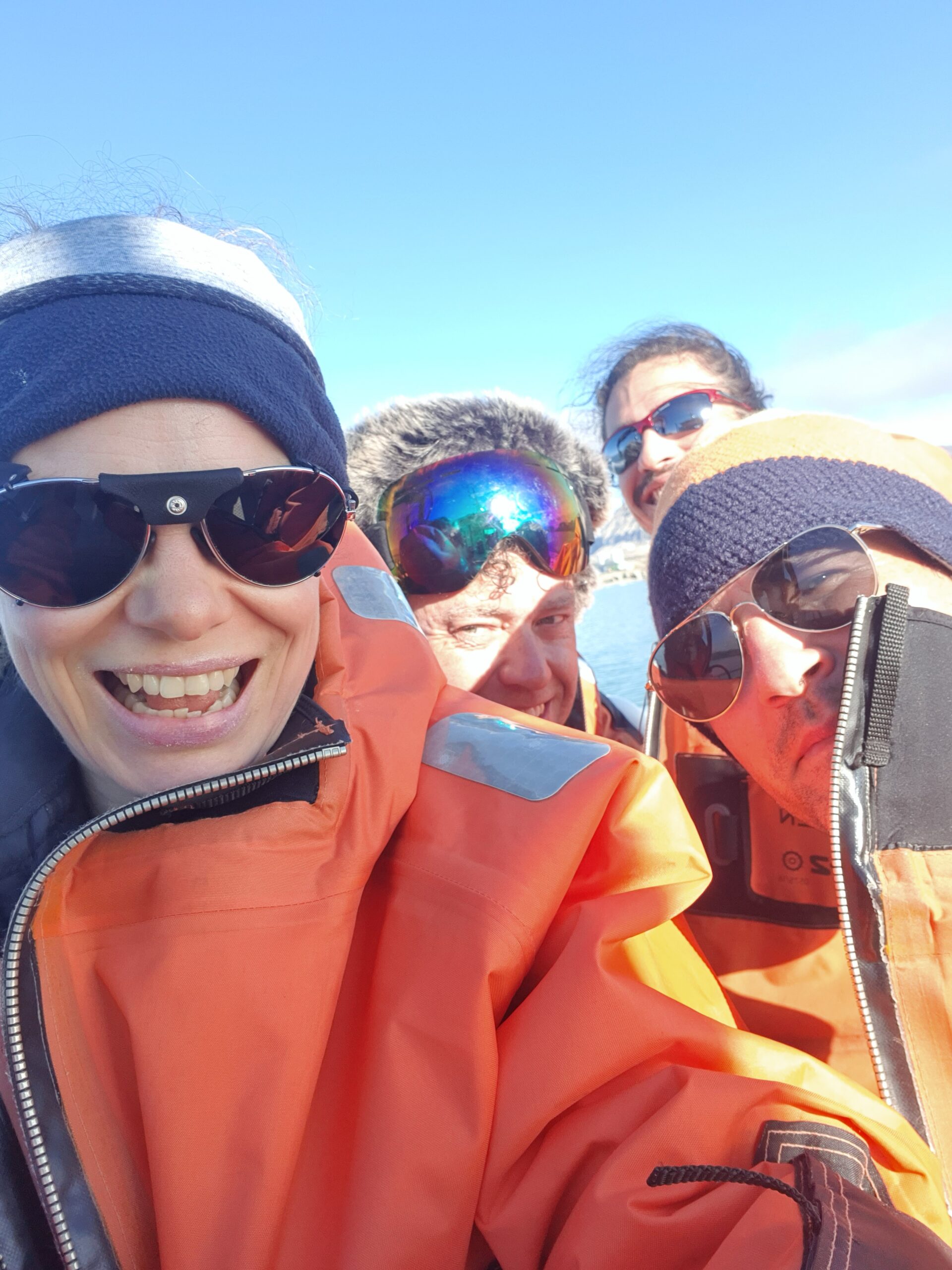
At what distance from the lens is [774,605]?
63.9 inches

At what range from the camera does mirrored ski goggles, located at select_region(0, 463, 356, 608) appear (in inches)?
50.9

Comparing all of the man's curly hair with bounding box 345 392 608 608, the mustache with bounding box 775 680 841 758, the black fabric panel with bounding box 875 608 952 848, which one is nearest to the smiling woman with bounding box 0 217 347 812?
the mustache with bounding box 775 680 841 758

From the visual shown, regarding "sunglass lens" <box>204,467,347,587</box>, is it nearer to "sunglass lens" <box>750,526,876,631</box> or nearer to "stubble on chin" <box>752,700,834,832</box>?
"sunglass lens" <box>750,526,876,631</box>

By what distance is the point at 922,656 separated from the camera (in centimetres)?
143

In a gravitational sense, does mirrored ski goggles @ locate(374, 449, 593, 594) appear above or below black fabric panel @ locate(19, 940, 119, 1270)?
above

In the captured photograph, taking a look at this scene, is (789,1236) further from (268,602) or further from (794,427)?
(794,427)

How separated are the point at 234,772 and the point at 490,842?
0.46m

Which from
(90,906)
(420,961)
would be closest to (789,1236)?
(420,961)

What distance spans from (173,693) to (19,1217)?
849 millimetres

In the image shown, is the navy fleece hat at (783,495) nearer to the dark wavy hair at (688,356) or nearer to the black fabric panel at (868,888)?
the black fabric panel at (868,888)

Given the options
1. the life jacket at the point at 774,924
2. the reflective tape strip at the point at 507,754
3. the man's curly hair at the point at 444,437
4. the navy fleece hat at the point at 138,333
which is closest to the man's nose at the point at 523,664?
the man's curly hair at the point at 444,437

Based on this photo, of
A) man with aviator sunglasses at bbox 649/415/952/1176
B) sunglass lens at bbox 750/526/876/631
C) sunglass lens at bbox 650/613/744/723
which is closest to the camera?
man with aviator sunglasses at bbox 649/415/952/1176

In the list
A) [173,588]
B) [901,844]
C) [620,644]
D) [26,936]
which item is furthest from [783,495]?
[620,644]

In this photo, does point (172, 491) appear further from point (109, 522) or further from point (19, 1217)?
point (19, 1217)
